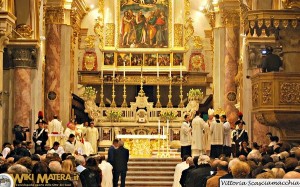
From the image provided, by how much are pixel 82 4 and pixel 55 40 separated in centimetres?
566

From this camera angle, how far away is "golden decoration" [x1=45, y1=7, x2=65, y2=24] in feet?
125

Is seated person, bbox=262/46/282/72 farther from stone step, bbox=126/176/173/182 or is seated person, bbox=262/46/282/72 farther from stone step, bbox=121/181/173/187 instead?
stone step, bbox=126/176/173/182

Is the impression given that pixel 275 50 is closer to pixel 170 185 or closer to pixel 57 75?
pixel 170 185

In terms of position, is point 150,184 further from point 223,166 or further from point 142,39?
point 142,39

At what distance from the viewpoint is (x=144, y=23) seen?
4512cm

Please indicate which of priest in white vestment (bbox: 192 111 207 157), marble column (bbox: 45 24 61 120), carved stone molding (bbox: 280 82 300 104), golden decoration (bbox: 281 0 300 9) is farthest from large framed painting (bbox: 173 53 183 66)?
carved stone molding (bbox: 280 82 300 104)

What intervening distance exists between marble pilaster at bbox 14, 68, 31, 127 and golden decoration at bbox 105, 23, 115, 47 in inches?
520

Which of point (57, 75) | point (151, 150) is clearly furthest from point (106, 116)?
point (151, 150)

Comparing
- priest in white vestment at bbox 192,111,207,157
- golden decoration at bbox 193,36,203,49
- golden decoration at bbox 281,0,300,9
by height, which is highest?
golden decoration at bbox 281,0,300,9

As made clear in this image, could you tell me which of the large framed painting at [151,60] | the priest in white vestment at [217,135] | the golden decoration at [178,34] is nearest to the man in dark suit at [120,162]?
the priest in white vestment at [217,135]

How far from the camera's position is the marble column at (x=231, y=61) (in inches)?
1487

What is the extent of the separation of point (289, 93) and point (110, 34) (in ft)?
73.8

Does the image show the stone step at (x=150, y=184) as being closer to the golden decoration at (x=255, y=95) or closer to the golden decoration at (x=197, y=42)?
the golden decoration at (x=255, y=95)

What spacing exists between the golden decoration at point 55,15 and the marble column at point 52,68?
204mm
